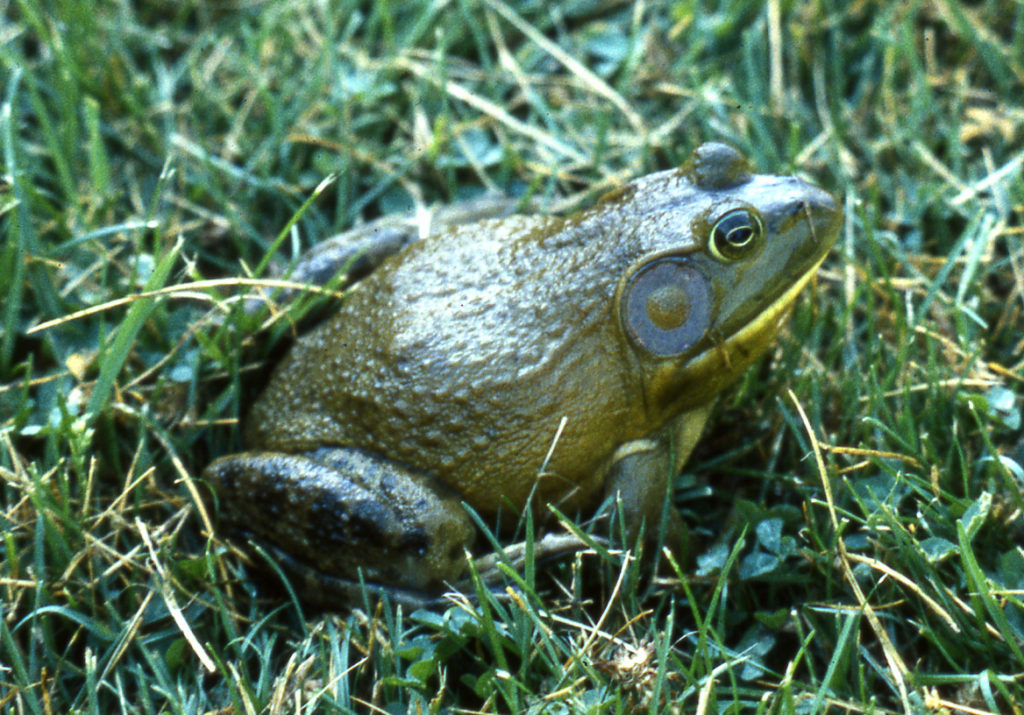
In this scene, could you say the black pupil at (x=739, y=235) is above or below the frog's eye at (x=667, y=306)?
above

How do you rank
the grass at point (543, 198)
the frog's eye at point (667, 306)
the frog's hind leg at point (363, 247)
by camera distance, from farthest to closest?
the frog's hind leg at point (363, 247) < the frog's eye at point (667, 306) < the grass at point (543, 198)

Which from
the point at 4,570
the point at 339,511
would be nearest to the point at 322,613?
the point at 339,511

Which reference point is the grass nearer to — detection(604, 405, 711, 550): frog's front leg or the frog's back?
detection(604, 405, 711, 550): frog's front leg

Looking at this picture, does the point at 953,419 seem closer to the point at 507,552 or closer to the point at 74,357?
the point at 507,552

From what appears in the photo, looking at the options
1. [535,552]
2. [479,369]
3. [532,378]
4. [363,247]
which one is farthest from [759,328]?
[363,247]

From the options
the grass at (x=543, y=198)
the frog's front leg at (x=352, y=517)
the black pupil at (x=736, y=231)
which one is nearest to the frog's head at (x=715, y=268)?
the black pupil at (x=736, y=231)

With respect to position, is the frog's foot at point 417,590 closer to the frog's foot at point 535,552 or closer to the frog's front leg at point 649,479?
the frog's foot at point 535,552

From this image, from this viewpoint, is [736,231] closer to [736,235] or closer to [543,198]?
[736,235]
